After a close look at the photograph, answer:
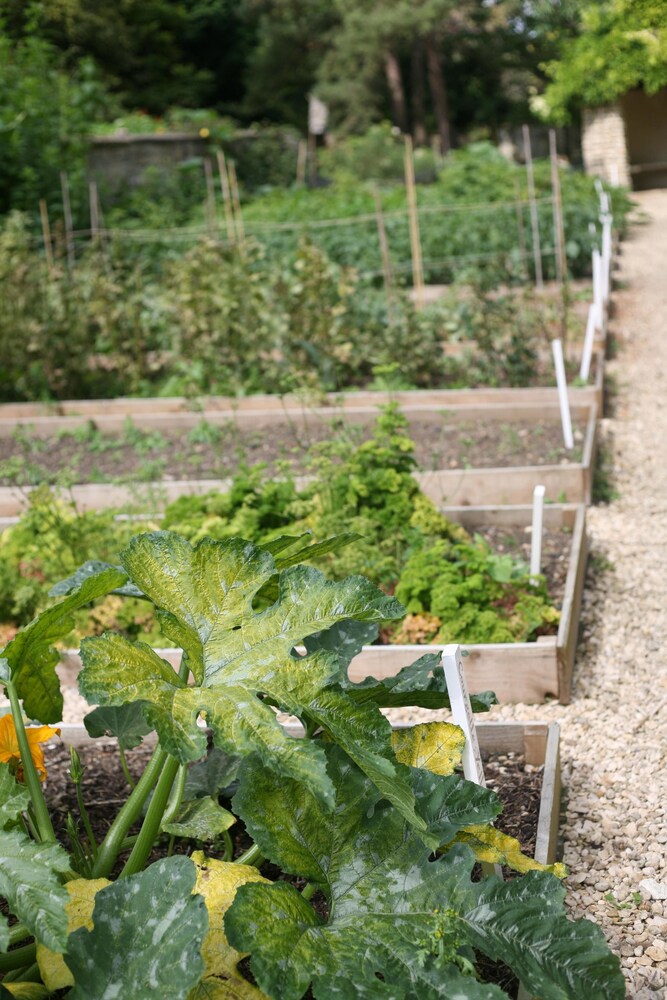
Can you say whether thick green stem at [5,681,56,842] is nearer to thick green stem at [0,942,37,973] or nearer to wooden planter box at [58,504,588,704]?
thick green stem at [0,942,37,973]

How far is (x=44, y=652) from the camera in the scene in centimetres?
201

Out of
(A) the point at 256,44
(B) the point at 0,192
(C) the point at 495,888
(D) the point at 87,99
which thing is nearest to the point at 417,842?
(C) the point at 495,888

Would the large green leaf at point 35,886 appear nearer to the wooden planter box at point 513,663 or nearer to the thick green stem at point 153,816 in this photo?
the thick green stem at point 153,816

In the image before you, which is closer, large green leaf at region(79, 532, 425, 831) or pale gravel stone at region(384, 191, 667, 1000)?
large green leaf at region(79, 532, 425, 831)

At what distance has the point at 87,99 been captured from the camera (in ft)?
47.5

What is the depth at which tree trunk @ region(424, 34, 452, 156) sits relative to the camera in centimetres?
1990

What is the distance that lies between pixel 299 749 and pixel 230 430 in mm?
4983

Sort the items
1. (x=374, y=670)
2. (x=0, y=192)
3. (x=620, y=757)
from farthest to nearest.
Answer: (x=0, y=192) → (x=374, y=670) → (x=620, y=757)

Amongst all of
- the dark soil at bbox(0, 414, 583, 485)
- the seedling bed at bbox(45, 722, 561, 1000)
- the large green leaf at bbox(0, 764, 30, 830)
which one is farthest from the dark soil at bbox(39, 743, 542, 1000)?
the dark soil at bbox(0, 414, 583, 485)

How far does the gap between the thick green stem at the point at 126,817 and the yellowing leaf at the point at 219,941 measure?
14 centimetres

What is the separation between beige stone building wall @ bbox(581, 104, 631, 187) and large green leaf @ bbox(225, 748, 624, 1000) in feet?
51.1

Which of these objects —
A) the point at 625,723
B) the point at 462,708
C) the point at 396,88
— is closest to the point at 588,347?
the point at 625,723

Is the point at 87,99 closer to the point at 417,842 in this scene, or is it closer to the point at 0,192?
the point at 0,192

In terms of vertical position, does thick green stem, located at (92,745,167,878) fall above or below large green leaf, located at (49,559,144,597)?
below
